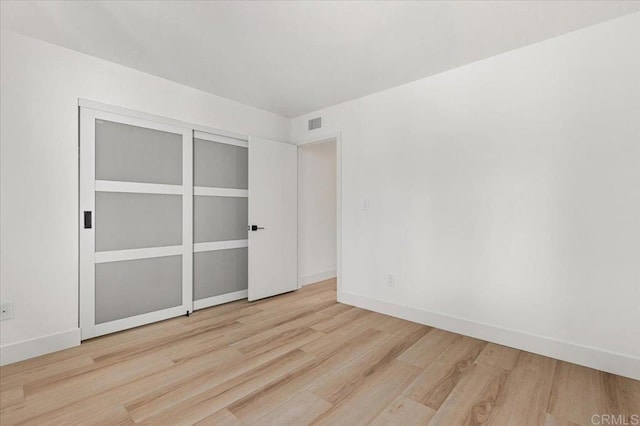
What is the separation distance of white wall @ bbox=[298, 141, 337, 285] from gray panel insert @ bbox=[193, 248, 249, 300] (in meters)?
0.87

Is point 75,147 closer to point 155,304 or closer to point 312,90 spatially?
point 155,304

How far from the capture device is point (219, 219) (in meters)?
3.54

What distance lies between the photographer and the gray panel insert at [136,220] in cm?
269

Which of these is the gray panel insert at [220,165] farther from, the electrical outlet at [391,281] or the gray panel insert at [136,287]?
the electrical outlet at [391,281]

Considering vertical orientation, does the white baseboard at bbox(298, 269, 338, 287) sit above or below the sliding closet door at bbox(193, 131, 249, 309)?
below

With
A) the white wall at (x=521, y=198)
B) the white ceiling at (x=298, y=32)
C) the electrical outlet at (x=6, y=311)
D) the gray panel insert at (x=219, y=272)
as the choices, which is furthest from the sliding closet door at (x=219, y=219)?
the white wall at (x=521, y=198)

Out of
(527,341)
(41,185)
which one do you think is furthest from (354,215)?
(41,185)

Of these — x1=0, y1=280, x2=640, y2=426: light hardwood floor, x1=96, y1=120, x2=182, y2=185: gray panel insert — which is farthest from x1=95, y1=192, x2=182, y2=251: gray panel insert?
x1=0, y1=280, x2=640, y2=426: light hardwood floor

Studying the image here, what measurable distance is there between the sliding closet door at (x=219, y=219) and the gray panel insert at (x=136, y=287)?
0.83 ft

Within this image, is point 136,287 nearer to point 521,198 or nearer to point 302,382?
point 302,382

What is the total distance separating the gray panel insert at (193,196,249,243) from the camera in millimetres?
3346

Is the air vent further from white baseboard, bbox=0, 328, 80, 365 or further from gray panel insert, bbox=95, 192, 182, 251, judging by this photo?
white baseboard, bbox=0, 328, 80, 365

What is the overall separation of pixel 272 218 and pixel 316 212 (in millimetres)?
898

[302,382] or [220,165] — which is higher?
[220,165]
